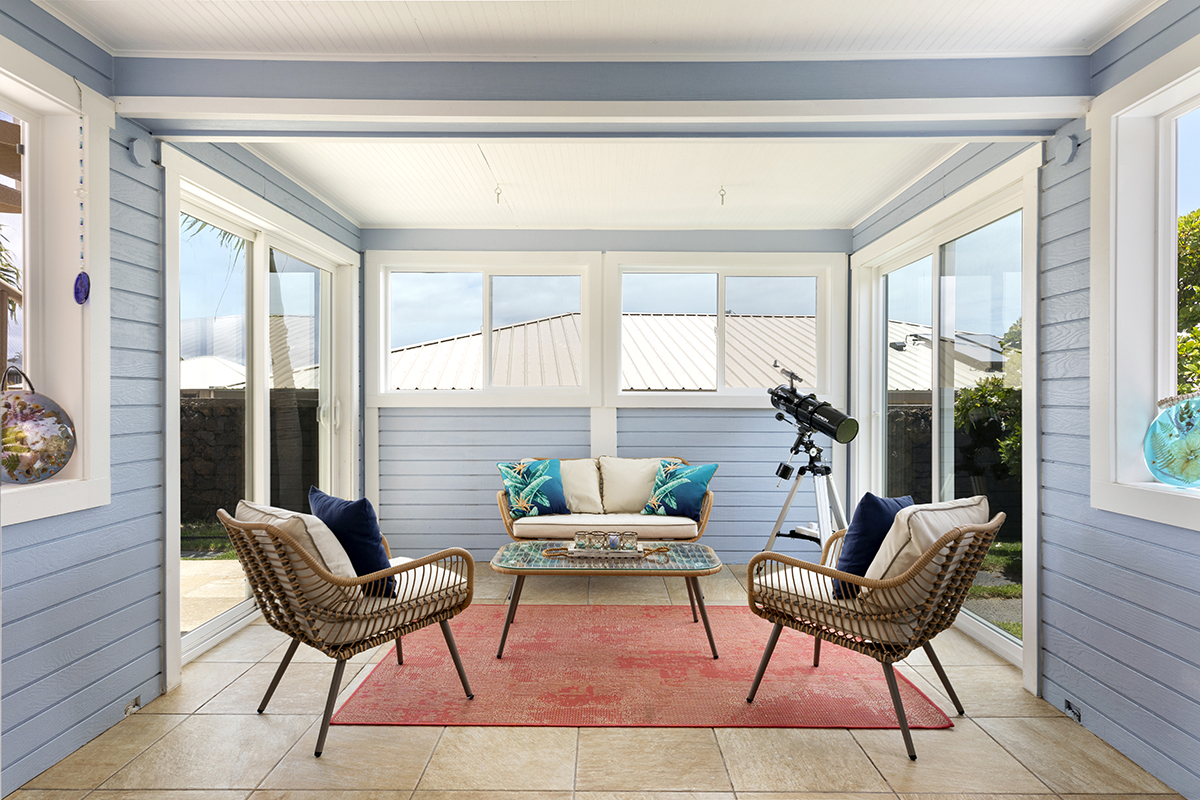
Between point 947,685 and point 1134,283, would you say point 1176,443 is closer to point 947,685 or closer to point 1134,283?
point 1134,283

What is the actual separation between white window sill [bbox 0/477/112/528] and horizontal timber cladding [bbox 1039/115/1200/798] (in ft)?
11.4

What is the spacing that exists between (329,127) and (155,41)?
1.96 ft

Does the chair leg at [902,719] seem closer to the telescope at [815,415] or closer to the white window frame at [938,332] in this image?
the white window frame at [938,332]

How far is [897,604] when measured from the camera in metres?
2.19

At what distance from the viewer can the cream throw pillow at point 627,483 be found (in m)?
4.42

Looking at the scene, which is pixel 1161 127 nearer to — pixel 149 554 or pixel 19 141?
pixel 19 141

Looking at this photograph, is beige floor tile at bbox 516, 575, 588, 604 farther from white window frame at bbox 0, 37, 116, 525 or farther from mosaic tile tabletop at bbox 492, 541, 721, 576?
white window frame at bbox 0, 37, 116, 525

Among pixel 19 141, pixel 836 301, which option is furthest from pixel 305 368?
pixel 836 301

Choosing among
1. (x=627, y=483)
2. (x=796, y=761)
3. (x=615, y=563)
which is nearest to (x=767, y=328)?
(x=627, y=483)

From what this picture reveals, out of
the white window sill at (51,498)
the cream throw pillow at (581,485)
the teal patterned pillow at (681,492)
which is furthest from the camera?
the cream throw pillow at (581,485)

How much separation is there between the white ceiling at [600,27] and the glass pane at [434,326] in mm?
2593

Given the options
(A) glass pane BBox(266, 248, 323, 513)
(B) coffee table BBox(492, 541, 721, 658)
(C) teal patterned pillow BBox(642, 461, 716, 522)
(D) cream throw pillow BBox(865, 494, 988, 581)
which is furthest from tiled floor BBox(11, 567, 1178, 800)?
(C) teal patterned pillow BBox(642, 461, 716, 522)

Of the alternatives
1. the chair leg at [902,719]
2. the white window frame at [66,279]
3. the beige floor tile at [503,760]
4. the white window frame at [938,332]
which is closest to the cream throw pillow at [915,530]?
the chair leg at [902,719]

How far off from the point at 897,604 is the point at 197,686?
2.72m
